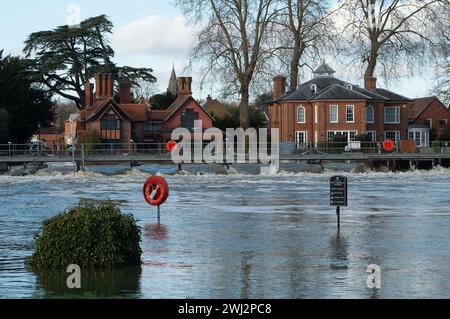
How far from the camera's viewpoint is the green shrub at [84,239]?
17062mm

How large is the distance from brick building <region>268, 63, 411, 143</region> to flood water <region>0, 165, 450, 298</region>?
→ 41.2m

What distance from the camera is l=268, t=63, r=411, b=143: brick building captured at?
89750mm

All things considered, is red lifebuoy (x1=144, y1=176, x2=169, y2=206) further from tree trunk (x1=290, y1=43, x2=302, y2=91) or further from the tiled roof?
the tiled roof

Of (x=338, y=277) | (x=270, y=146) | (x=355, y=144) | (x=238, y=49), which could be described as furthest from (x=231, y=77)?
(x=338, y=277)

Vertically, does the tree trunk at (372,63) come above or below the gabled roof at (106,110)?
above

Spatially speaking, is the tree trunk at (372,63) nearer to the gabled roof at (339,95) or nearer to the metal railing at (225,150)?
the gabled roof at (339,95)

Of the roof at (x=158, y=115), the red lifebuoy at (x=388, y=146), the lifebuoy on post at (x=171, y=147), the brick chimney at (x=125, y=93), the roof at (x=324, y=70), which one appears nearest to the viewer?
the lifebuoy on post at (x=171, y=147)

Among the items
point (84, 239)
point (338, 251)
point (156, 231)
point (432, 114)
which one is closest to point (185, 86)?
point (432, 114)

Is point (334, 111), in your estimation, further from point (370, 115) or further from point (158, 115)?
point (158, 115)

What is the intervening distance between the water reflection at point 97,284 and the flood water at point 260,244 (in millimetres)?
20

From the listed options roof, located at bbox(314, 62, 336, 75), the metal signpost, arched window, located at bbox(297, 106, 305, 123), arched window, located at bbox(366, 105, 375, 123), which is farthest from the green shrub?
roof, located at bbox(314, 62, 336, 75)

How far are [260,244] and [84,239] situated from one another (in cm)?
675

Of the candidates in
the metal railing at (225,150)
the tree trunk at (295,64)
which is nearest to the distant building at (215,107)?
the tree trunk at (295,64)

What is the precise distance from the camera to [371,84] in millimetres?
92875
